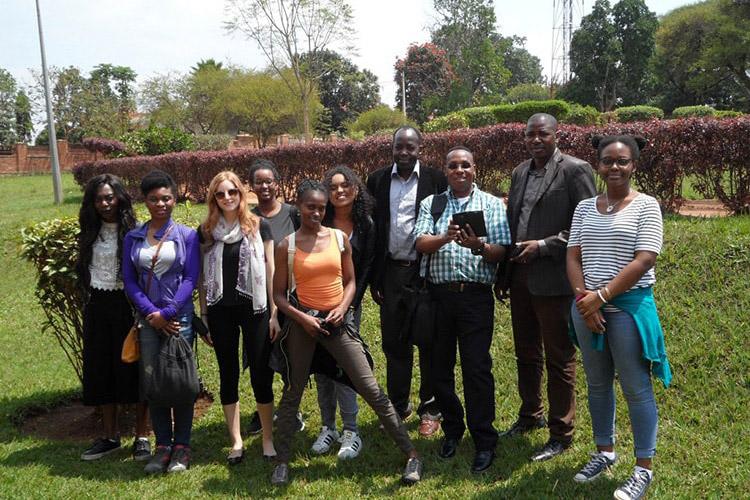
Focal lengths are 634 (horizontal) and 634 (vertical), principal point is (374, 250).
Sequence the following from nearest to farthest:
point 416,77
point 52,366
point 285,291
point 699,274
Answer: point 285,291 → point 699,274 → point 52,366 → point 416,77

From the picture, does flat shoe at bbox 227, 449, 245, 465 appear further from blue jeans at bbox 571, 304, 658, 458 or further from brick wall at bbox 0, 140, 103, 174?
brick wall at bbox 0, 140, 103, 174

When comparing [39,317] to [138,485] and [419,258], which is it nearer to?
[138,485]

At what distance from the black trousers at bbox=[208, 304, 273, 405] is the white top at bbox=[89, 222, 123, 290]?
765 mm

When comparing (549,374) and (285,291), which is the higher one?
(285,291)

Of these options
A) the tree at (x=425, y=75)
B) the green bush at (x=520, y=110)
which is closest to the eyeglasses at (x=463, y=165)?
the green bush at (x=520, y=110)

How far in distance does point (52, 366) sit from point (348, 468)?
3966 millimetres

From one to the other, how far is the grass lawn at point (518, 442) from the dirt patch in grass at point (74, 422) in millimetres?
106

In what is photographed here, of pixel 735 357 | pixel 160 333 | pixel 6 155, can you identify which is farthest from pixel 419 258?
pixel 6 155

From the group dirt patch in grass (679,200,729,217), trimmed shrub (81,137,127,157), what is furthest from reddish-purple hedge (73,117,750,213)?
trimmed shrub (81,137,127,157)

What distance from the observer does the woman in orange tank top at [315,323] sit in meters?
3.65

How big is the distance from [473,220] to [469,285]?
1.39 feet

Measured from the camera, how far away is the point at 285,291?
3729mm

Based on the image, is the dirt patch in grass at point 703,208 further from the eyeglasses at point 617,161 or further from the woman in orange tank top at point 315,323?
the woman in orange tank top at point 315,323

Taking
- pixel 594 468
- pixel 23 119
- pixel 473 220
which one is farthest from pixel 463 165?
pixel 23 119
